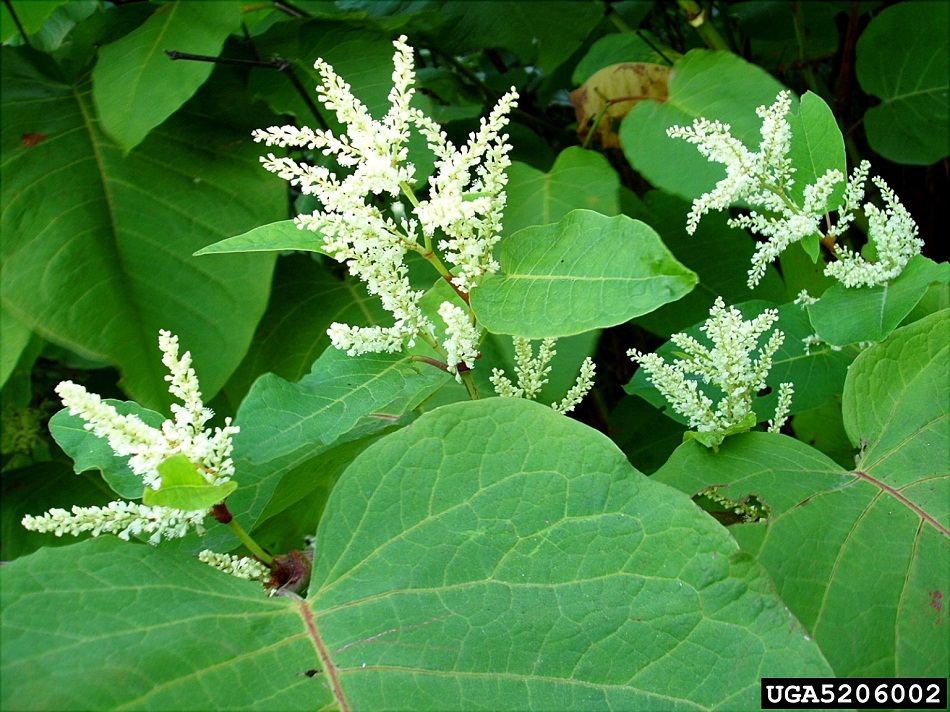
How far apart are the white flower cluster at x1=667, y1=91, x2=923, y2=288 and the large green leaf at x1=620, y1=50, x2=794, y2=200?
0.22m

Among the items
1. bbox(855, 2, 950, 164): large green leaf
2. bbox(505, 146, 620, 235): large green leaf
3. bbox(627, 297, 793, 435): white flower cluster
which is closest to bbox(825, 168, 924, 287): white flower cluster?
bbox(627, 297, 793, 435): white flower cluster

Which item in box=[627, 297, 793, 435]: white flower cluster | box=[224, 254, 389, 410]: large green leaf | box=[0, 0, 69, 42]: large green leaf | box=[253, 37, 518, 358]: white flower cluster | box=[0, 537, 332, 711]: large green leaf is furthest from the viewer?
box=[0, 0, 69, 42]: large green leaf

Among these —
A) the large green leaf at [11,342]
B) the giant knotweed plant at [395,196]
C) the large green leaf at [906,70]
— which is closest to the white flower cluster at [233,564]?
the giant knotweed plant at [395,196]

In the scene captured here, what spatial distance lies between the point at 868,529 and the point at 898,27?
4.09ft

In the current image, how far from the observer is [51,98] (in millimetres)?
1416

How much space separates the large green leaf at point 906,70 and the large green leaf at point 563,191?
1.99 ft

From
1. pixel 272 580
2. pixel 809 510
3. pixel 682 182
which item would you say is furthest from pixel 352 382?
pixel 682 182

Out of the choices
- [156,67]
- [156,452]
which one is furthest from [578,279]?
[156,67]

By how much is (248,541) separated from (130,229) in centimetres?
82

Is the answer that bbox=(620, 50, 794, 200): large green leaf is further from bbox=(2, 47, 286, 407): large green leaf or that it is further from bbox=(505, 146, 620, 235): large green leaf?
bbox=(2, 47, 286, 407): large green leaf

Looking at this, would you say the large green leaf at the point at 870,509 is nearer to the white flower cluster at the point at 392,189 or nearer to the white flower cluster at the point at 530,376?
the white flower cluster at the point at 530,376

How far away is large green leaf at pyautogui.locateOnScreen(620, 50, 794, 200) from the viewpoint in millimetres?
1091

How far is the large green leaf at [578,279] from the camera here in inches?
22.0

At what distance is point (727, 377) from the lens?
2.44 feet
